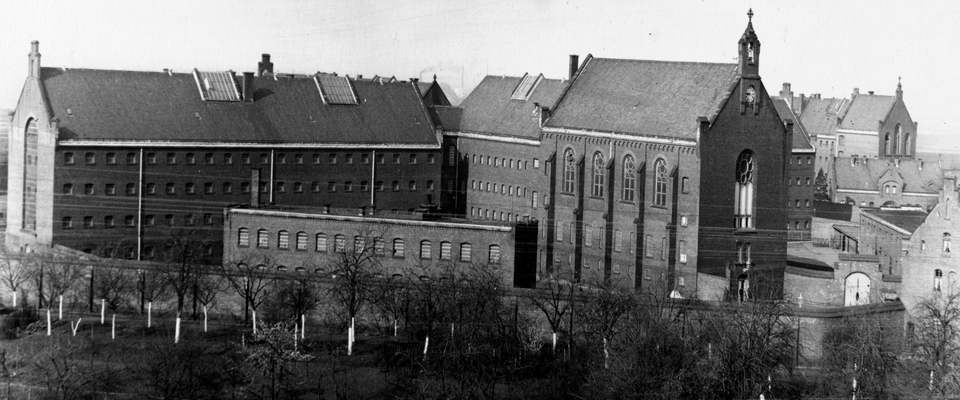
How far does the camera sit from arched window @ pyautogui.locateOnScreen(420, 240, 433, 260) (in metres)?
91.4

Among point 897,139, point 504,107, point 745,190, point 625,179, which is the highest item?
point 897,139

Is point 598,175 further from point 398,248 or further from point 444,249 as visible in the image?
point 398,248

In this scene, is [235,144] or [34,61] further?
[235,144]

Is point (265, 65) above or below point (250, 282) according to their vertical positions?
above

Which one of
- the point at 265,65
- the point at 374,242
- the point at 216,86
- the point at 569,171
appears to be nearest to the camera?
the point at 374,242

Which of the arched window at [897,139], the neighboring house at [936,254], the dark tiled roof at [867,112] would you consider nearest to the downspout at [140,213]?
the neighboring house at [936,254]

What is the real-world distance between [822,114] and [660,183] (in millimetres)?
88852

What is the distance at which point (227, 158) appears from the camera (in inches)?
4028

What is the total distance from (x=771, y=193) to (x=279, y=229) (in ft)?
93.7

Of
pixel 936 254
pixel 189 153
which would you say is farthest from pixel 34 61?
pixel 936 254

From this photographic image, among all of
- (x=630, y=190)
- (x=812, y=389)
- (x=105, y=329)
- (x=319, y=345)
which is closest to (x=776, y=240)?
(x=630, y=190)

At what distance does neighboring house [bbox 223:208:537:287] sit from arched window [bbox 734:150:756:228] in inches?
491

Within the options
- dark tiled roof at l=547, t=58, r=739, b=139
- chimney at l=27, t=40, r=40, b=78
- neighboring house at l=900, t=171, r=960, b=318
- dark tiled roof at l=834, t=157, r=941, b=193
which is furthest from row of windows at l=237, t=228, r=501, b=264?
dark tiled roof at l=834, t=157, r=941, b=193

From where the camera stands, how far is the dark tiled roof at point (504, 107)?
4306 inches
